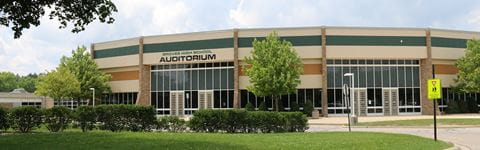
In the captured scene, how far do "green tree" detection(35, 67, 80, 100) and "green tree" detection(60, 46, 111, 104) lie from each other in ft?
2.95

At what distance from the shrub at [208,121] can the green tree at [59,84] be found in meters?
33.7

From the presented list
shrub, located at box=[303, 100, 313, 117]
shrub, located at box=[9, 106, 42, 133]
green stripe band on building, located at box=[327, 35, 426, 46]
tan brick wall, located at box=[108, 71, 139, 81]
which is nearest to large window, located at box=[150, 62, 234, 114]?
tan brick wall, located at box=[108, 71, 139, 81]

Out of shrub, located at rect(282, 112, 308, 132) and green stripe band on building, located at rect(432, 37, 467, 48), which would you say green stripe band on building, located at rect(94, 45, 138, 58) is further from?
shrub, located at rect(282, 112, 308, 132)

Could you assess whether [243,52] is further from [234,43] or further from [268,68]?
[268,68]

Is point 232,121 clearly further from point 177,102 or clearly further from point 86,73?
point 86,73

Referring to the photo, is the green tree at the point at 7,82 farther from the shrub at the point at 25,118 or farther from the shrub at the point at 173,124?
the shrub at the point at 173,124

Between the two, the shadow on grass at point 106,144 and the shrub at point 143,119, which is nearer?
the shadow on grass at point 106,144

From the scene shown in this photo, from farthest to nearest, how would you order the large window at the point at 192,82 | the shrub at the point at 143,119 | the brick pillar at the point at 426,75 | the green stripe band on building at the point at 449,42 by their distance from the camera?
the large window at the point at 192,82
the green stripe band on building at the point at 449,42
the brick pillar at the point at 426,75
the shrub at the point at 143,119

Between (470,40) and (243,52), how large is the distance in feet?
68.4

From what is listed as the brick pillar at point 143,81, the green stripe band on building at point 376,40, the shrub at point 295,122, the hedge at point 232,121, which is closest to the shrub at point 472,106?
the green stripe band on building at point 376,40

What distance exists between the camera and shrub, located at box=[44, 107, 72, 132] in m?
27.2

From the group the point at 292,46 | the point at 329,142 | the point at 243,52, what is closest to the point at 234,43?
the point at 243,52

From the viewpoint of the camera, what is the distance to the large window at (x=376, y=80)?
164 ft

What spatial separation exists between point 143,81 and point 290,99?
48.6 ft
